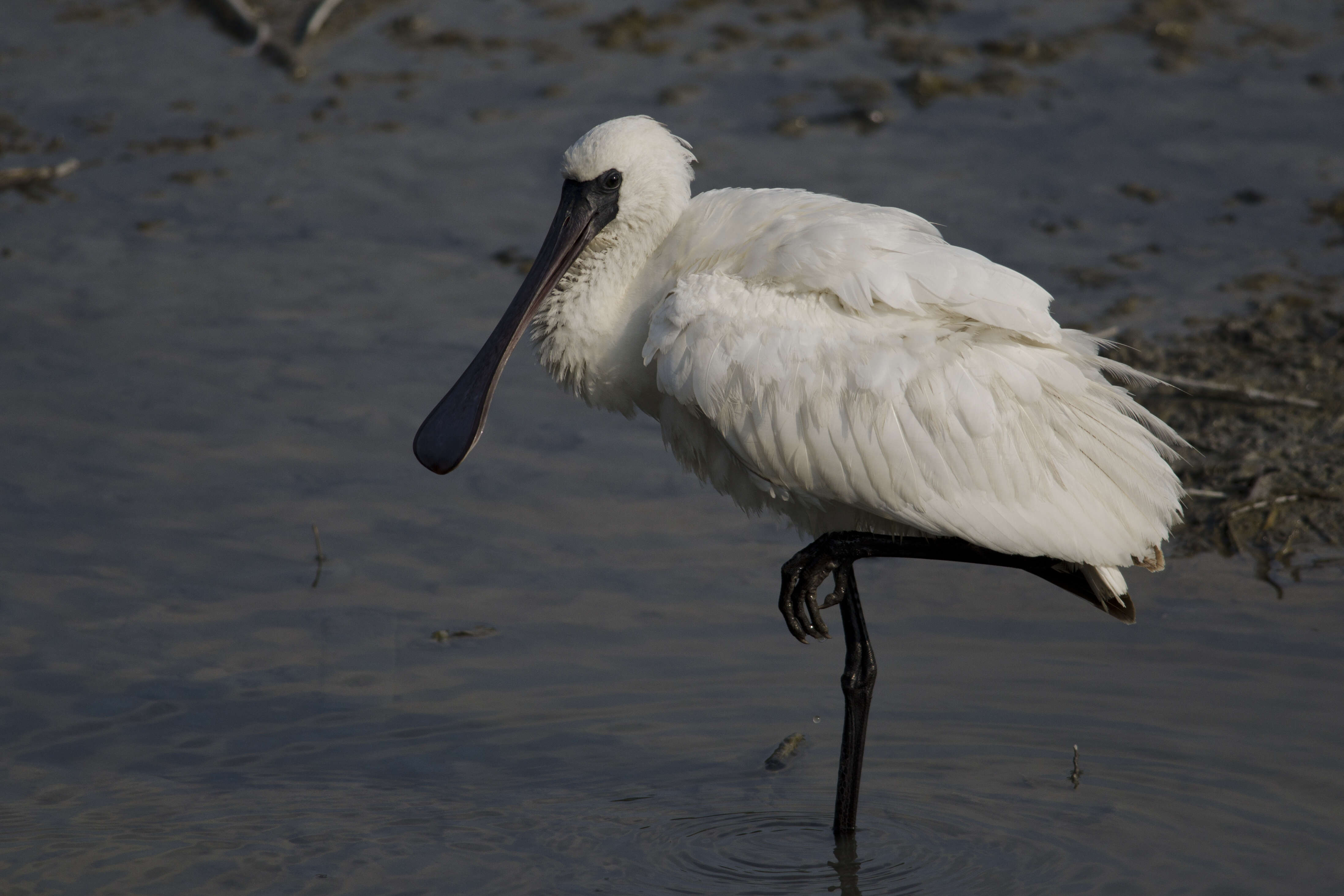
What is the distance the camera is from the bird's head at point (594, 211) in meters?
5.78

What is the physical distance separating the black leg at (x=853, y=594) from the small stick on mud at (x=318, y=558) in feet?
8.14

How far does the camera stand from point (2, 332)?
9383 millimetres

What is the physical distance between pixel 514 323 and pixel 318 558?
6.67 feet

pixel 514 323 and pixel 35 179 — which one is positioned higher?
pixel 514 323

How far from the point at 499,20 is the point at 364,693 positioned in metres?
8.00

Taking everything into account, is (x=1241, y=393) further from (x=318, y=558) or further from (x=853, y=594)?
(x=318, y=558)

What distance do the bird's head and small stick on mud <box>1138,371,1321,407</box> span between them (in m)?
3.32

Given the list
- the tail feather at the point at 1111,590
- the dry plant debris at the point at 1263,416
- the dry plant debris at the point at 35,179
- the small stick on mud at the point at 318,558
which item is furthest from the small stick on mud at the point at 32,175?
the tail feather at the point at 1111,590

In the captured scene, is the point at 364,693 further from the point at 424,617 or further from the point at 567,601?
the point at 567,601

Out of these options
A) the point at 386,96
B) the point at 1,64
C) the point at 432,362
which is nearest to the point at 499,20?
the point at 386,96

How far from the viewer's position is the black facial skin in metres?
5.82

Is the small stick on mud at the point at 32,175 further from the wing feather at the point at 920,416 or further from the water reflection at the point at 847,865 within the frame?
the water reflection at the point at 847,865

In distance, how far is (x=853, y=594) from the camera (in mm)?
5887

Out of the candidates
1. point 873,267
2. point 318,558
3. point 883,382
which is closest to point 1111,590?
point 883,382
